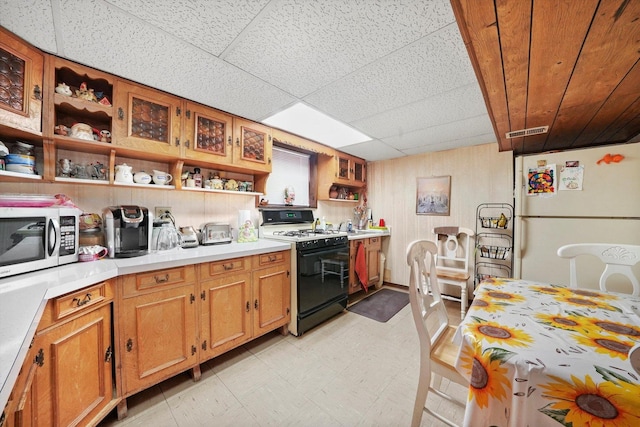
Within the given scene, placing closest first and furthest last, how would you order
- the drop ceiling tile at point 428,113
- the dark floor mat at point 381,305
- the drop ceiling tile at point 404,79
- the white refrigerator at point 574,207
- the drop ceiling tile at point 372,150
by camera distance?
the drop ceiling tile at point 404,79 < the white refrigerator at point 574,207 < the drop ceiling tile at point 428,113 < the dark floor mat at point 381,305 < the drop ceiling tile at point 372,150

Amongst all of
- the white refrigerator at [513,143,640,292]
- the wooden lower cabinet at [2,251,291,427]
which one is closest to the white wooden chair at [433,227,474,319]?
the white refrigerator at [513,143,640,292]

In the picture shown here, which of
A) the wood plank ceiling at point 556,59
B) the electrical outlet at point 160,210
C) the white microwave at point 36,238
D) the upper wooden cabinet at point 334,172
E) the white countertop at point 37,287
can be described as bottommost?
the white countertop at point 37,287

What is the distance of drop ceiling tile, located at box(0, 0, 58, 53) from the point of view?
1010 mm

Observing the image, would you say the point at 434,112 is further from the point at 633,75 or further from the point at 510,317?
the point at 510,317

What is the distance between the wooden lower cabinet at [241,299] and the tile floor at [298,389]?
0.65 ft

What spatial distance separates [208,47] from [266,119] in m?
1.00

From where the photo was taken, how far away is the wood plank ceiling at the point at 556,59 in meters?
0.91

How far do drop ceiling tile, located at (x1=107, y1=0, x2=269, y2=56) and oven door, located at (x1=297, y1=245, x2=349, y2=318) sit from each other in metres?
1.69

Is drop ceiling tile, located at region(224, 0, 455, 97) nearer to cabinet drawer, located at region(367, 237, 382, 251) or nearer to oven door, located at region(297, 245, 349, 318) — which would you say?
oven door, located at region(297, 245, 349, 318)

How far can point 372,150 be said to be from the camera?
3307 millimetres

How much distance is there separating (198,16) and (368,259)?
10.0 ft

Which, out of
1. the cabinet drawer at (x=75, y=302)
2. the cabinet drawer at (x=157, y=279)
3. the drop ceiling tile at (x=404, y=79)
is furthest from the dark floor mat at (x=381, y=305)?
the cabinet drawer at (x=75, y=302)

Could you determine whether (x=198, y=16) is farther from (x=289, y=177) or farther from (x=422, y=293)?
(x=289, y=177)

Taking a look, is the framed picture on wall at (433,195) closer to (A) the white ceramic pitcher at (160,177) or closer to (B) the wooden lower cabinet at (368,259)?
(B) the wooden lower cabinet at (368,259)
